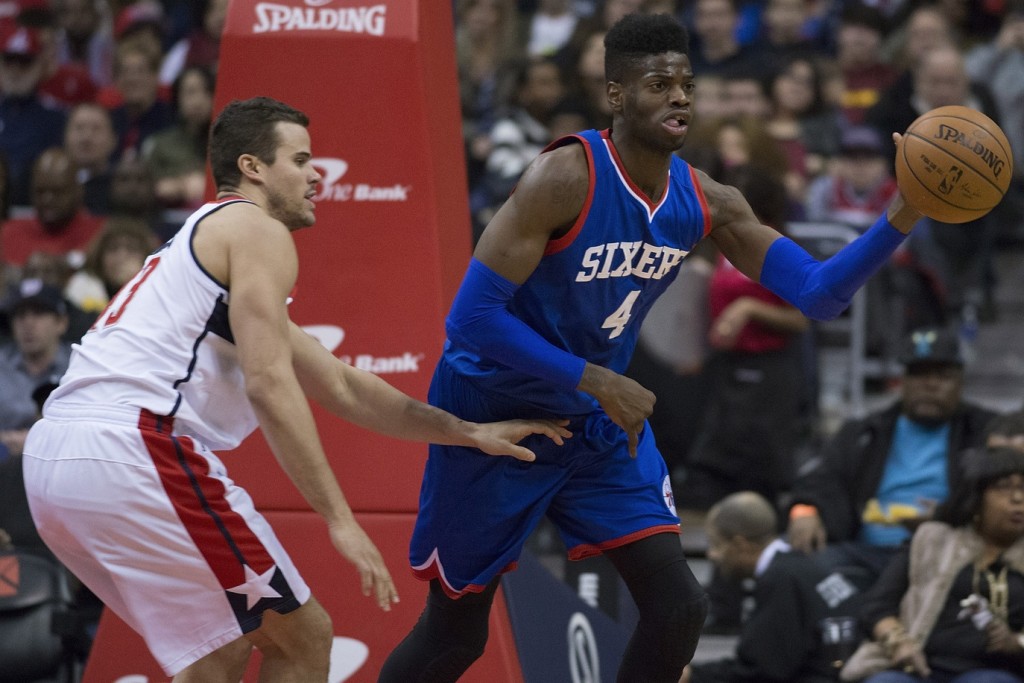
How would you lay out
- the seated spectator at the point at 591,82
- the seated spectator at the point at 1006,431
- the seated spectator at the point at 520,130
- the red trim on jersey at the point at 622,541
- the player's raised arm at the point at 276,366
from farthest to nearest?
the seated spectator at the point at 591,82
the seated spectator at the point at 520,130
the seated spectator at the point at 1006,431
the red trim on jersey at the point at 622,541
the player's raised arm at the point at 276,366

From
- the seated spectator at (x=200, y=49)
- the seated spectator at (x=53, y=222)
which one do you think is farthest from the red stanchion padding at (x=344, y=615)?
the seated spectator at (x=200, y=49)

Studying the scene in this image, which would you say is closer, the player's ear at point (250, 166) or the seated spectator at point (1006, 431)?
the player's ear at point (250, 166)

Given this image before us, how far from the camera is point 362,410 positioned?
15.2 ft

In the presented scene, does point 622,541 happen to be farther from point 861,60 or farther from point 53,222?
point 861,60

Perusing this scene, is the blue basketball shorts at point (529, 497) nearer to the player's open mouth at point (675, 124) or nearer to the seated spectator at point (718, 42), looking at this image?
the player's open mouth at point (675, 124)

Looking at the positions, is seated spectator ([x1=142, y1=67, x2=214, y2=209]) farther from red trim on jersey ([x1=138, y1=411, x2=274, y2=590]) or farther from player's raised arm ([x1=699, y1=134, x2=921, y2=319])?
red trim on jersey ([x1=138, y1=411, x2=274, y2=590])

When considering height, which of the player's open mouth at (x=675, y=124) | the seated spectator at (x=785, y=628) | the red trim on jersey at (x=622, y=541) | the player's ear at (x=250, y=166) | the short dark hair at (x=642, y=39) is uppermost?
the short dark hair at (x=642, y=39)

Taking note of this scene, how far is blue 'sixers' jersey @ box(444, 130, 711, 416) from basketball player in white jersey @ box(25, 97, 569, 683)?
0.73 meters

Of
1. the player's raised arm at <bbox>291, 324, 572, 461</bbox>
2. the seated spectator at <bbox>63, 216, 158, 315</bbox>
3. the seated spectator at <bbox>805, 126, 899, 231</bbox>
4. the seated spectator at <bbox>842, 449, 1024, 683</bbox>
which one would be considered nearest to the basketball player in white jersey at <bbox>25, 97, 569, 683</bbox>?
the player's raised arm at <bbox>291, 324, 572, 461</bbox>

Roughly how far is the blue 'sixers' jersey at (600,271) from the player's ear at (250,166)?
813mm

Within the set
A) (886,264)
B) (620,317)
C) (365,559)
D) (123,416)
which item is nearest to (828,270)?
(620,317)

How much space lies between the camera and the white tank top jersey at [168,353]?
13.3 feet

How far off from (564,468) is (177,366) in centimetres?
120

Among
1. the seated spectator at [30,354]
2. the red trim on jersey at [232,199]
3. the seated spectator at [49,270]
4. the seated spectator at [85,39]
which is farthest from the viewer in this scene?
the seated spectator at [85,39]
